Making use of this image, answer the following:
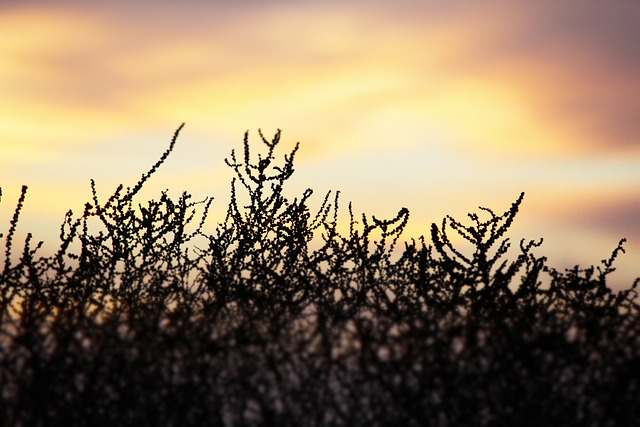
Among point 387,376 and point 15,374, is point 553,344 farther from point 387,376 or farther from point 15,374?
point 15,374

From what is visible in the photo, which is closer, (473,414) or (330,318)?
(473,414)

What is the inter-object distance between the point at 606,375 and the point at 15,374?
4.53m

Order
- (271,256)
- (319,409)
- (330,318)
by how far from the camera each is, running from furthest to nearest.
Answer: (271,256)
(330,318)
(319,409)

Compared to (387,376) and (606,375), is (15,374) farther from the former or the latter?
(606,375)

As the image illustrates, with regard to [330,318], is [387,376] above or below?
below

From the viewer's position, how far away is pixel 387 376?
7.27 metres

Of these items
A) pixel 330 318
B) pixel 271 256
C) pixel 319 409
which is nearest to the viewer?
pixel 319 409

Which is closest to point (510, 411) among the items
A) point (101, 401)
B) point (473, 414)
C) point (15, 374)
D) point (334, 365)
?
point (473, 414)

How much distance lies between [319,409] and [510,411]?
145 centimetres

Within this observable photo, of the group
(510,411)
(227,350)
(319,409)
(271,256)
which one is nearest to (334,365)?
(319,409)

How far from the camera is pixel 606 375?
744cm

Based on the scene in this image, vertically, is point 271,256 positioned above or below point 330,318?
above

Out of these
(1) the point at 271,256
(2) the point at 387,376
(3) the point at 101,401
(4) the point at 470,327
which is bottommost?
(3) the point at 101,401

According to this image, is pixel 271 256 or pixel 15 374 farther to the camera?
pixel 271 256
